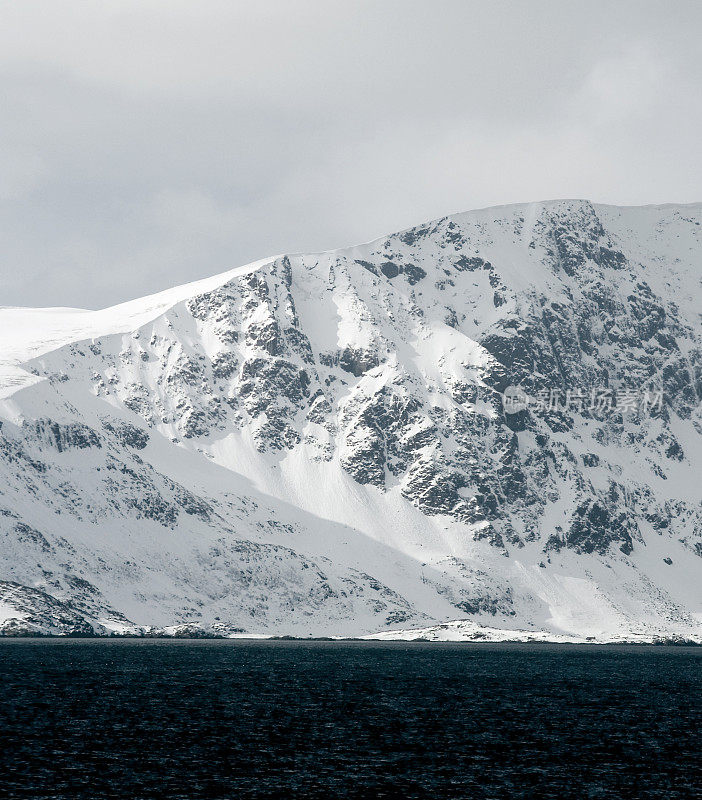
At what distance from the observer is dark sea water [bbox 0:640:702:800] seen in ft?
257

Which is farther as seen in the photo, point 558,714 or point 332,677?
point 332,677

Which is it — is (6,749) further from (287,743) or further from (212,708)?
(212,708)

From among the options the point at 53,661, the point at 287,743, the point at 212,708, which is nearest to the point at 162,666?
the point at 53,661

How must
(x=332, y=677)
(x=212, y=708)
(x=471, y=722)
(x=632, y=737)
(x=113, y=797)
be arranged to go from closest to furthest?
(x=113, y=797) < (x=632, y=737) < (x=471, y=722) < (x=212, y=708) < (x=332, y=677)

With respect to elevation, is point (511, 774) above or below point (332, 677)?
above

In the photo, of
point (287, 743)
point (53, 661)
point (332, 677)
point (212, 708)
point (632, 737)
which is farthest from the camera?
point (53, 661)

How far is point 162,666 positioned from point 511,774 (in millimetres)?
111550

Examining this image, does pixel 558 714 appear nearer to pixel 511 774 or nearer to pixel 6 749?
pixel 511 774

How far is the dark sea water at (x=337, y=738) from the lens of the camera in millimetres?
78312

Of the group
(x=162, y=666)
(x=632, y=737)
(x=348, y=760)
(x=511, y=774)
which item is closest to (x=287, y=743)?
(x=348, y=760)

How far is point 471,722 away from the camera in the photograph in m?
114

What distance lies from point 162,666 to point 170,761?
337 ft

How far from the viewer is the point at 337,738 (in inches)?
3969

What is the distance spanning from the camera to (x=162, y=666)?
7338 inches
